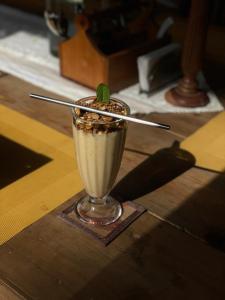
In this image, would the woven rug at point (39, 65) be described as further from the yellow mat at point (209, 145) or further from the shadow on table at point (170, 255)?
the shadow on table at point (170, 255)

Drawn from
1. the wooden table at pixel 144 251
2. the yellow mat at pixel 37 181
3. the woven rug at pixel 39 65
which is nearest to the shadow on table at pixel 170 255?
the wooden table at pixel 144 251

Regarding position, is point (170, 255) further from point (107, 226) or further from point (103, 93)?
point (103, 93)

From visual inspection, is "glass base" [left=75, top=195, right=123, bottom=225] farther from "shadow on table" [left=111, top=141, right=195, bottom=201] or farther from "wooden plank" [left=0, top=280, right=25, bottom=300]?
"wooden plank" [left=0, top=280, right=25, bottom=300]

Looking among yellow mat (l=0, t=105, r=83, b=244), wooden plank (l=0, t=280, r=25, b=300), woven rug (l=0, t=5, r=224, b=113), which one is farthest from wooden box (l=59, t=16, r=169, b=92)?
wooden plank (l=0, t=280, r=25, b=300)

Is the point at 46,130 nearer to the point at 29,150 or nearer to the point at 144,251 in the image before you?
the point at 29,150

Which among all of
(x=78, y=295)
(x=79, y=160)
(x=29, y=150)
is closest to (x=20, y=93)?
(x=29, y=150)

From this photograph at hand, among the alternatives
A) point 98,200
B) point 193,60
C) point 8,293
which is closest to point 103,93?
point 98,200

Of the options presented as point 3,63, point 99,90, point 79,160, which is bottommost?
point 3,63
